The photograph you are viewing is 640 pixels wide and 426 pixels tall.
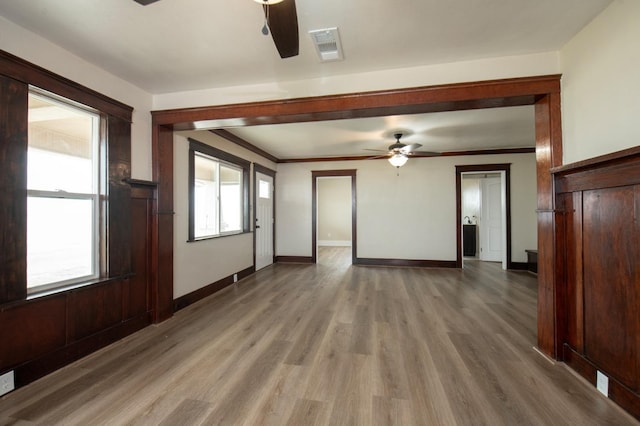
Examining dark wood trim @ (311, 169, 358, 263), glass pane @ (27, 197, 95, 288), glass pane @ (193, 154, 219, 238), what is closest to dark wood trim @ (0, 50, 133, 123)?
glass pane @ (27, 197, 95, 288)

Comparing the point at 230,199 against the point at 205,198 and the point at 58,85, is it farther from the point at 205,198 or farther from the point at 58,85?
the point at 58,85

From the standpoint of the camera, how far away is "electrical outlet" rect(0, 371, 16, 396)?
5.62 ft

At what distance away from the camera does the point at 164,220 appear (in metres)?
2.96

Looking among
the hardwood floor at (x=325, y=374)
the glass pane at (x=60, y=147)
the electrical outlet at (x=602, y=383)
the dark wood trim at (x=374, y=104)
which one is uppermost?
the dark wood trim at (x=374, y=104)

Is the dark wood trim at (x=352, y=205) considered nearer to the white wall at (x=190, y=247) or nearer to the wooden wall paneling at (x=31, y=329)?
the white wall at (x=190, y=247)

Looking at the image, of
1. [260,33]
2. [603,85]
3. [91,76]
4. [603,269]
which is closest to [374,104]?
[260,33]

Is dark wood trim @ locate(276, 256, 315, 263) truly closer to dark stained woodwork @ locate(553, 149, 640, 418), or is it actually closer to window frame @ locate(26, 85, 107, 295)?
window frame @ locate(26, 85, 107, 295)

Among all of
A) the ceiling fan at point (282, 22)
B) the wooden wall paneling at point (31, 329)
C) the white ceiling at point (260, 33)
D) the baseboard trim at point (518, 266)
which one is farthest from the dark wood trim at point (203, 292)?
the baseboard trim at point (518, 266)

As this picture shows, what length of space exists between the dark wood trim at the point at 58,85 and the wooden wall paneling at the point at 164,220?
1.26 feet

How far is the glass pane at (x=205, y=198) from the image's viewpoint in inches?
149

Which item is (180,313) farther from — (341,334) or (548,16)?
(548,16)

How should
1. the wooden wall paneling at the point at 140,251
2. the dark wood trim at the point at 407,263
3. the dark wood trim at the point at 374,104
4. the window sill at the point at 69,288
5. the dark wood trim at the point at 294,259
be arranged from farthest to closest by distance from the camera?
the dark wood trim at the point at 294,259 → the dark wood trim at the point at 407,263 → the wooden wall paneling at the point at 140,251 → the dark wood trim at the point at 374,104 → the window sill at the point at 69,288

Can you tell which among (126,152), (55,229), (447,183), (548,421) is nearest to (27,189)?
(55,229)

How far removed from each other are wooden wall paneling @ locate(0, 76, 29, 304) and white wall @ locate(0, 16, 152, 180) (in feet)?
0.90
